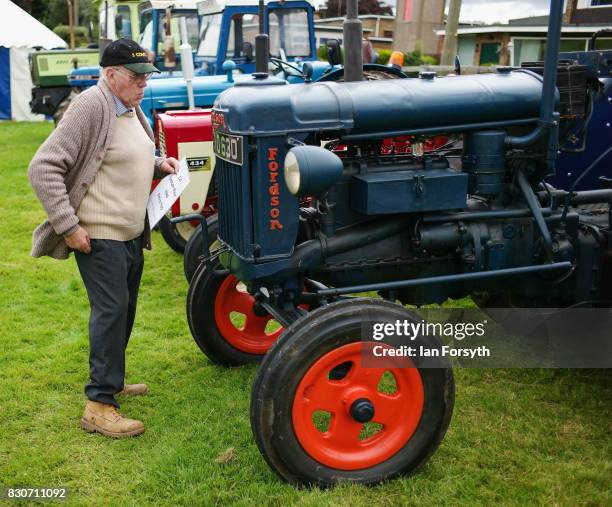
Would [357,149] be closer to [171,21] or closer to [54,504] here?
[54,504]

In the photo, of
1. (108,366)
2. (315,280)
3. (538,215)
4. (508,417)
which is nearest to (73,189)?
(108,366)

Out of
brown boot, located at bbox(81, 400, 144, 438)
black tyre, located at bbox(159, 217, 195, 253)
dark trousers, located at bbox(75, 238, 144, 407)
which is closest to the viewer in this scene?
dark trousers, located at bbox(75, 238, 144, 407)

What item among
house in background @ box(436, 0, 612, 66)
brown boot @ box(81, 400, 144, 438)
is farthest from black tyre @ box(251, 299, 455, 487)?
house in background @ box(436, 0, 612, 66)

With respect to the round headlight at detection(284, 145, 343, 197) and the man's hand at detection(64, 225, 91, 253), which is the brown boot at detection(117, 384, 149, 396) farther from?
the round headlight at detection(284, 145, 343, 197)

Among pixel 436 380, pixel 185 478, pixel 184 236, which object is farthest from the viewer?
pixel 184 236

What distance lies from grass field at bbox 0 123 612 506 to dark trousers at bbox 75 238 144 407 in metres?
0.25

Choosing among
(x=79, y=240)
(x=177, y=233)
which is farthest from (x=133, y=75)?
(x=177, y=233)

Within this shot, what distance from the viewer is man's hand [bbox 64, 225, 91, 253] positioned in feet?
10.2

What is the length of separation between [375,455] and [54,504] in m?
1.28

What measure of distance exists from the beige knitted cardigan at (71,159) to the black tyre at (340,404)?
44.4 inches

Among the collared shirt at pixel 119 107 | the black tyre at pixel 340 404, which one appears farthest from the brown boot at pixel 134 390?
the collared shirt at pixel 119 107

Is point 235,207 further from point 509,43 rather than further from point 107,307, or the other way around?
point 509,43

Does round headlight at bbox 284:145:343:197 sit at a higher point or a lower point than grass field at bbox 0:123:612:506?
higher

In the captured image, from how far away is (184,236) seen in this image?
6.29 metres
